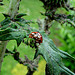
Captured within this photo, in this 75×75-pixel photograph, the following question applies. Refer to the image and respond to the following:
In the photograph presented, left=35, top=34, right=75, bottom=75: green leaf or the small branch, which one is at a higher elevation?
the small branch

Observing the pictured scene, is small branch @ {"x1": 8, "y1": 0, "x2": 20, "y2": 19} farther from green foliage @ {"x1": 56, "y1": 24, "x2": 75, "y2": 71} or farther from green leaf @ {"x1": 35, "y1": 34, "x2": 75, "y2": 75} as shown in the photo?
green foliage @ {"x1": 56, "y1": 24, "x2": 75, "y2": 71}

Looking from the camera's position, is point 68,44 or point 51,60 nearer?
point 51,60


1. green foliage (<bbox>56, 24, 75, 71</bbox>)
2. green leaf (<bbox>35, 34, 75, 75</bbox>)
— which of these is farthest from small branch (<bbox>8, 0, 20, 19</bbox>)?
green foliage (<bbox>56, 24, 75, 71</bbox>)

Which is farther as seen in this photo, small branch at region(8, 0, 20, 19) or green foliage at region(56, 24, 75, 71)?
green foliage at region(56, 24, 75, 71)

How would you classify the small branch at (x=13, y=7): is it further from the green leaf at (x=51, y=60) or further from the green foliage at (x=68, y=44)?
the green foliage at (x=68, y=44)

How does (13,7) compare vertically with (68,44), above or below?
above

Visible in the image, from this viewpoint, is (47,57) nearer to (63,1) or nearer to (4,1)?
(4,1)

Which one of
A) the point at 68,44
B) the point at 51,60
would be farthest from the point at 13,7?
the point at 68,44

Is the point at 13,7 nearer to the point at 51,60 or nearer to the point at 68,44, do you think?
the point at 51,60

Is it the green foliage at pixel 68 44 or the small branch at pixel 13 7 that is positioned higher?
the small branch at pixel 13 7

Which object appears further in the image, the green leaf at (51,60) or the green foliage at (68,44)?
the green foliage at (68,44)

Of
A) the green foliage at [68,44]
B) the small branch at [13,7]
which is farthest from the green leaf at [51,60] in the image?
the green foliage at [68,44]

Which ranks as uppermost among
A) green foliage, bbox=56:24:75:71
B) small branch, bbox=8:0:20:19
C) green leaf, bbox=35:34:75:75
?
small branch, bbox=8:0:20:19
